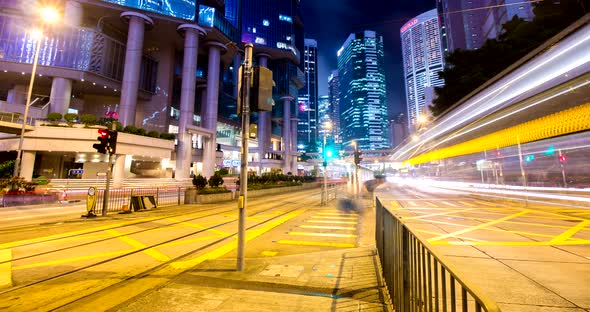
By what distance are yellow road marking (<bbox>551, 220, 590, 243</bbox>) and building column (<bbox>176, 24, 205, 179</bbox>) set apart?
143ft

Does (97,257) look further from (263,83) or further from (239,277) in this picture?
(263,83)

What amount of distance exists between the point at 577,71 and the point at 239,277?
61.0ft

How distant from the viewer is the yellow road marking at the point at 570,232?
22.5 feet

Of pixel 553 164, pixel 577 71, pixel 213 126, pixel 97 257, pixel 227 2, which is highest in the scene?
pixel 227 2

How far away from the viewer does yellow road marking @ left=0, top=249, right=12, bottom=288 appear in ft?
14.4

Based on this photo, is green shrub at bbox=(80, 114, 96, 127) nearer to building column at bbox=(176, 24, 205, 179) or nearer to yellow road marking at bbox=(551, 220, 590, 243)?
building column at bbox=(176, 24, 205, 179)

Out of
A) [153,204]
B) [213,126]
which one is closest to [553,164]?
[153,204]

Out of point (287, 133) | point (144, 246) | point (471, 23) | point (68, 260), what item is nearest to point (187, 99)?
point (287, 133)

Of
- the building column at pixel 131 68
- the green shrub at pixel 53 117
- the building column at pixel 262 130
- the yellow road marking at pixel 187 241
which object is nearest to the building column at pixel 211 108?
the building column at pixel 131 68

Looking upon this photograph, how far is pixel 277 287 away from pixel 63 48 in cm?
5006

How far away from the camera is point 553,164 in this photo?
26625 millimetres

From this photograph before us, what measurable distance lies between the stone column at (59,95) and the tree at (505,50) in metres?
55.8

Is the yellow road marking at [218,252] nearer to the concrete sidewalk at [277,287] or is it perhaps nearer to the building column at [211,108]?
the concrete sidewalk at [277,287]

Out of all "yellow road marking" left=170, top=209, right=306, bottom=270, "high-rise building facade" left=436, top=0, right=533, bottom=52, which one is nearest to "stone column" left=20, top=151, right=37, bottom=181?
"yellow road marking" left=170, top=209, right=306, bottom=270
